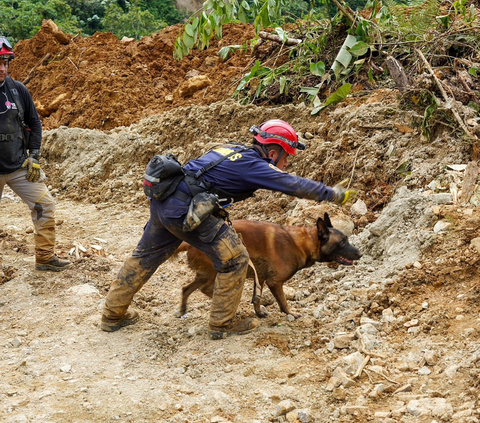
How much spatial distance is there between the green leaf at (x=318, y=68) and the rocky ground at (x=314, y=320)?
100 centimetres

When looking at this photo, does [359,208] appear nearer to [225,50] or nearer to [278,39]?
[278,39]

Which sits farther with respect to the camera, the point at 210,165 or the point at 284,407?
the point at 210,165

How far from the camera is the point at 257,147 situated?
5.31m

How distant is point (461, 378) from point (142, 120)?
33.4 feet

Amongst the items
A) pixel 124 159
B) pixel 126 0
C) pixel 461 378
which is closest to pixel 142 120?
pixel 124 159

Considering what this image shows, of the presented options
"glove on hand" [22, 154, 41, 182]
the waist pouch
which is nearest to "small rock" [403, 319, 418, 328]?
the waist pouch

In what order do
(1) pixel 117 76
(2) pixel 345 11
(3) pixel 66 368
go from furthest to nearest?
(1) pixel 117 76, (2) pixel 345 11, (3) pixel 66 368

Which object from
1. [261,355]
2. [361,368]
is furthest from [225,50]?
[361,368]

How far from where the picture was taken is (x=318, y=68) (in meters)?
10.2

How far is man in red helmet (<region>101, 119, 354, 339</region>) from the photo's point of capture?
195 inches

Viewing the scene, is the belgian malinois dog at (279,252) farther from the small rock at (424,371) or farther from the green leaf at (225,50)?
the green leaf at (225,50)

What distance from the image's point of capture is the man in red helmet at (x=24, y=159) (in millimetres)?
6824

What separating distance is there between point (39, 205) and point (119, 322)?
2169 mm

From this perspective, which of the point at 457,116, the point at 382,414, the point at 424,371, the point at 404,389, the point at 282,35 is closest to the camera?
the point at 382,414
